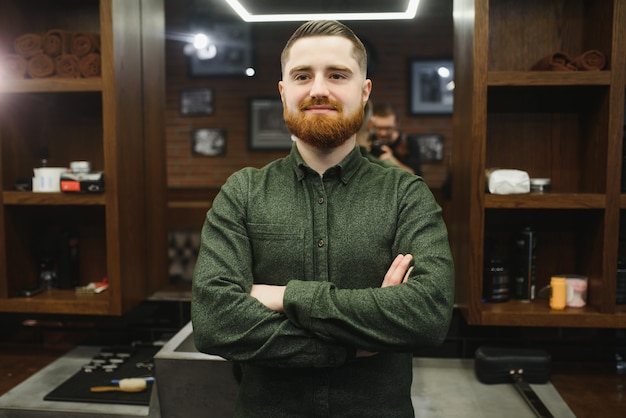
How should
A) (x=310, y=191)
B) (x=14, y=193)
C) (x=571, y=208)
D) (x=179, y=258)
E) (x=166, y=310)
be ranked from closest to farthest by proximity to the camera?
(x=310, y=191), (x=571, y=208), (x=14, y=193), (x=166, y=310), (x=179, y=258)

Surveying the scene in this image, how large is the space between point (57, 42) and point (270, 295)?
154 cm

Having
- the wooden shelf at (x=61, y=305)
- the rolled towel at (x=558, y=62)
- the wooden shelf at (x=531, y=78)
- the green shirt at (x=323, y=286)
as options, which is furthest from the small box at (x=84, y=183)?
the rolled towel at (x=558, y=62)

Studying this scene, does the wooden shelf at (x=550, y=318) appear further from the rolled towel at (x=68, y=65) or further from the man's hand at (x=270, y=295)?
the rolled towel at (x=68, y=65)

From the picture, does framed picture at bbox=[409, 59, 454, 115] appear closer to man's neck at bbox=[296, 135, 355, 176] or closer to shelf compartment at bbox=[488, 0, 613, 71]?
shelf compartment at bbox=[488, 0, 613, 71]

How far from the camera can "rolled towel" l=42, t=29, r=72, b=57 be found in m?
Result: 2.25

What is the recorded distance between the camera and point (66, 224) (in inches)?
99.9

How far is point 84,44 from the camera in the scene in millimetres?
2234

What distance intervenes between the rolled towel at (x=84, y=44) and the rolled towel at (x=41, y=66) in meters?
0.10

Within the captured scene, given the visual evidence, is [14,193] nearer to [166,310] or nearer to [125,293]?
[125,293]

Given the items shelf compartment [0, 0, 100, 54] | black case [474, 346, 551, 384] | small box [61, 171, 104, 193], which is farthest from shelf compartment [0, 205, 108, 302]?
black case [474, 346, 551, 384]

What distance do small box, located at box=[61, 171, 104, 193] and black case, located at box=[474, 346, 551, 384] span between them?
1.53m

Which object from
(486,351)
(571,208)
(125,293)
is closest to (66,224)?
(125,293)

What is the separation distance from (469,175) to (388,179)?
73cm

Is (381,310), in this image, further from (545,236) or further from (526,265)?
(545,236)
